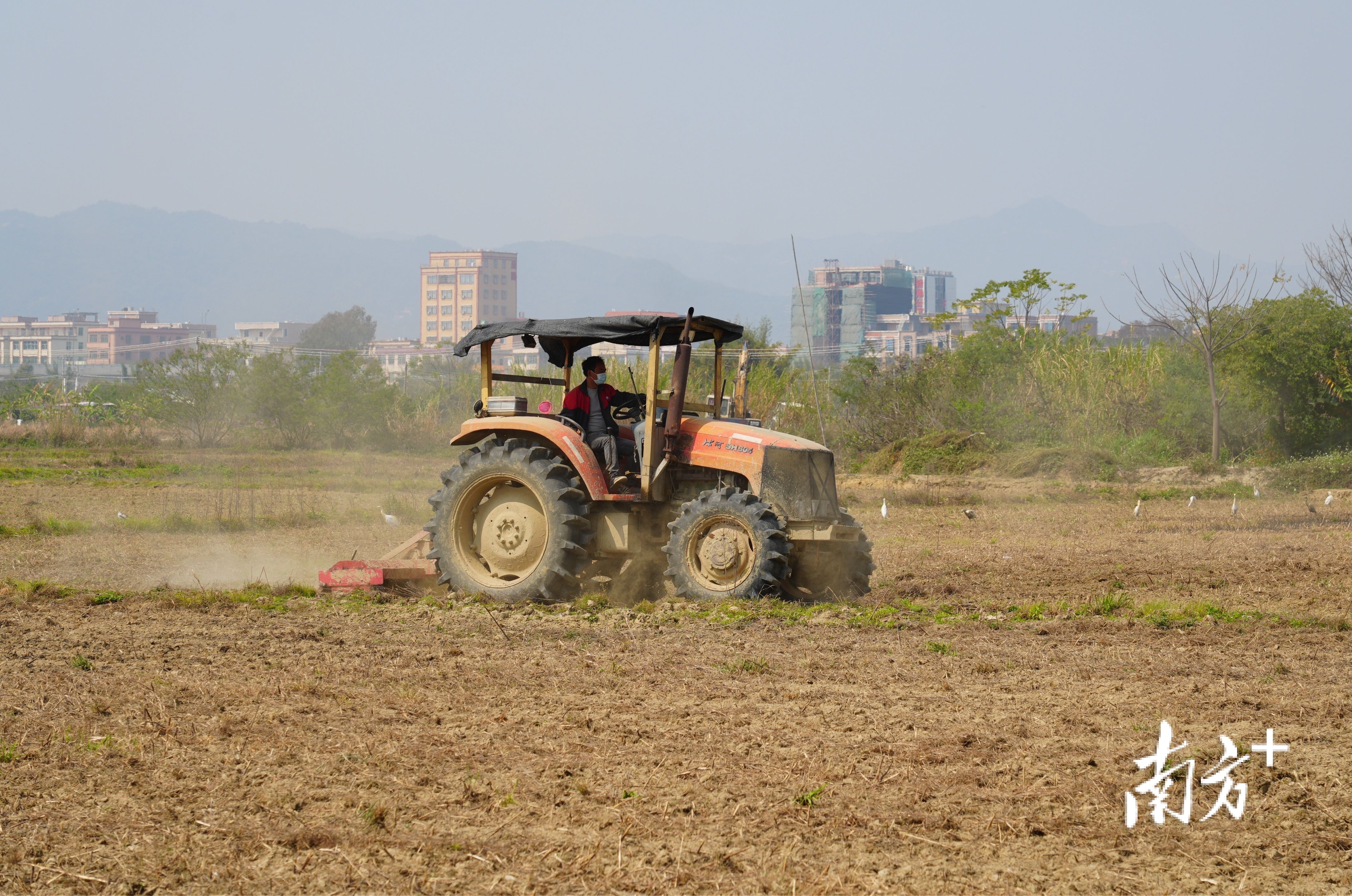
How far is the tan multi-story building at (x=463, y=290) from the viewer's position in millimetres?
163875

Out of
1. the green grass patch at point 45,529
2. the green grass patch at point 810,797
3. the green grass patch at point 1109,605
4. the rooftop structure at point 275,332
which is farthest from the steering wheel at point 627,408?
the rooftop structure at point 275,332

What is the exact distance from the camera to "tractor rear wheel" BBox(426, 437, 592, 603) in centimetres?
926

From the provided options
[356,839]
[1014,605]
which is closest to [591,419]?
[1014,605]

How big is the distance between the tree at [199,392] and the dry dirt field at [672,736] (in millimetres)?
25021

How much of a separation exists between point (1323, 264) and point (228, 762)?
3179 centimetres

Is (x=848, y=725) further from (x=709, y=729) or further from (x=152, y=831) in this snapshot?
(x=152, y=831)

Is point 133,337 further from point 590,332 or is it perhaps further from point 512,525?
point 590,332

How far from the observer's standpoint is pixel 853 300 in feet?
506

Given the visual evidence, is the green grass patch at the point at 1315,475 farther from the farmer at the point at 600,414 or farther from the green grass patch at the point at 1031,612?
the farmer at the point at 600,414

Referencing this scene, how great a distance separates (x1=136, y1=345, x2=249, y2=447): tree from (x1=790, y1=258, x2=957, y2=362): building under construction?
49811mm

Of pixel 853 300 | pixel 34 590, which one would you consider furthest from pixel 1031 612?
pixel 853 300

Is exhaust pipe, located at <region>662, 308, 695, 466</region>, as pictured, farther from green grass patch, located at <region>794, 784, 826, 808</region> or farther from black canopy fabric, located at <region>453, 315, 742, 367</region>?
green grass patch, located at <region>794, 784, 826, 808</region>

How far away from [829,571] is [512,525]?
264cm

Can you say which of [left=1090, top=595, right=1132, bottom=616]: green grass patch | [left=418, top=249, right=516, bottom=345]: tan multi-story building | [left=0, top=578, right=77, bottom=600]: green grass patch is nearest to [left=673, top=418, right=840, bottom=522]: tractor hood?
[left=1090, top=595, right=1132, bottom=616]: green grass patch
